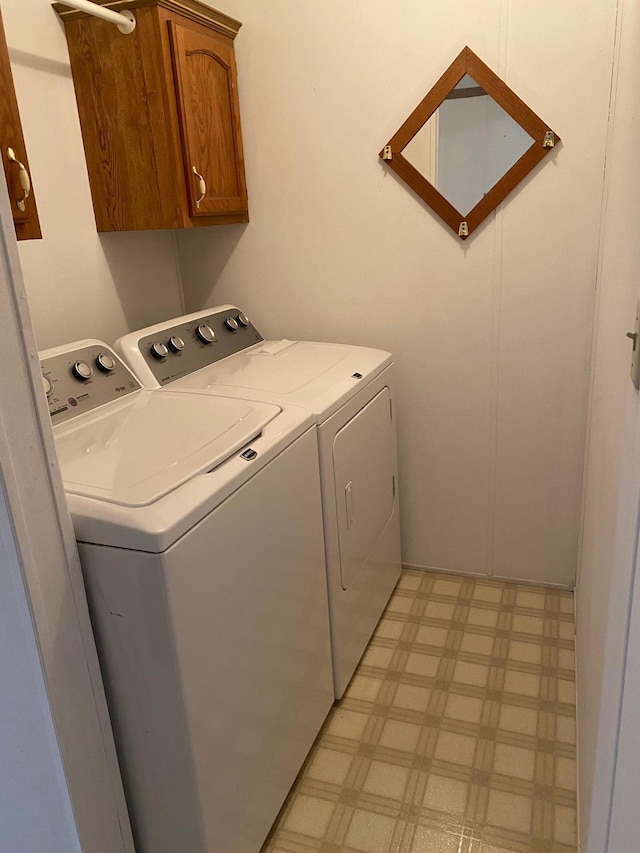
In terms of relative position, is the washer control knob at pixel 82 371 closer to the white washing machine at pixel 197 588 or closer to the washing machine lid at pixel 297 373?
the white washing machine at pixel 197 588

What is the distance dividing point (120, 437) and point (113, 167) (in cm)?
104

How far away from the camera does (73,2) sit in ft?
5.68

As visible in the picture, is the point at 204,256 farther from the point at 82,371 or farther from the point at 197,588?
the point at 197,588

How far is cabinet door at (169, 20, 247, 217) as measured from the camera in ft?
6.52

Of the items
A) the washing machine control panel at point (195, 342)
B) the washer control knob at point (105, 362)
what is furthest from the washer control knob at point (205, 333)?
the washer control knob at point (105, 362)

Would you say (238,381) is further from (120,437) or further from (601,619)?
(601,619)

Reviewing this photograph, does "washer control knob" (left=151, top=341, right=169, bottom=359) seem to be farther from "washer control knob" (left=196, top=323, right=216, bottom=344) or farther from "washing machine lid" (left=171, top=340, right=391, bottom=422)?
"washer control knob" (left=196, top=323, right=216, bottom=344)

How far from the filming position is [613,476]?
114 cm

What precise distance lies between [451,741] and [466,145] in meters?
1.86

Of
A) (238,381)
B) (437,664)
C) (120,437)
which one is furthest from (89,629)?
(437,664)

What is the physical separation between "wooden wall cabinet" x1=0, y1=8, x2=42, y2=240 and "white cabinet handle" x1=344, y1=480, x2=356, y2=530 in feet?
3.54

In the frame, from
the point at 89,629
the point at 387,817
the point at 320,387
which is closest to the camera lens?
the point at 89,629

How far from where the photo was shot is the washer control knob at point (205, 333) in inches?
86.8

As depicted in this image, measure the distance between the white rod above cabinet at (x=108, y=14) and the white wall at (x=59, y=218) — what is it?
151 mm
